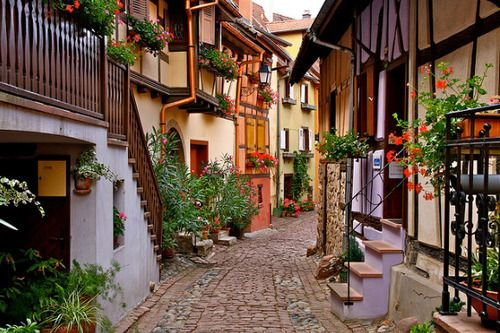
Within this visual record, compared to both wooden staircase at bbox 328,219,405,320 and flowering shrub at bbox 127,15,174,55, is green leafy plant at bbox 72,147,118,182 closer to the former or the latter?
wooden staircase at bbox 328,219,405,320

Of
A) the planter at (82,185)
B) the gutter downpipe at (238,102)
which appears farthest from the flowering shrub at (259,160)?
the planter at (82,185)

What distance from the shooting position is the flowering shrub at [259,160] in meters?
21.2

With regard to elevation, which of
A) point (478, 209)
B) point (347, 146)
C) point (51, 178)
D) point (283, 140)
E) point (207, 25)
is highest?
point (207, 25)

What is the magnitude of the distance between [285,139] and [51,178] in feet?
75.6

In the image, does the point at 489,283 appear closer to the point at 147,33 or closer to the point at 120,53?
the point at 120,53

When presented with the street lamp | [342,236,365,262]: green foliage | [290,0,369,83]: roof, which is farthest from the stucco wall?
the street lamp

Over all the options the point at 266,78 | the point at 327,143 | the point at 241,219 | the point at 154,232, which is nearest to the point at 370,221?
the point at 327,143

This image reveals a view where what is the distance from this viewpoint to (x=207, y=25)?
13.4 metres

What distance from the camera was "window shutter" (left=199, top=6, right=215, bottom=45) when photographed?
43.0 feet

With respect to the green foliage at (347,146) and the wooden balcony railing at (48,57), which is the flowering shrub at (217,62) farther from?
the wooden balcony railing at (48,57)

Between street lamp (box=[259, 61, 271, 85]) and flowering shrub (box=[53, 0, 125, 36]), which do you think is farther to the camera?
street lamp (box=[259, 61, 271, 85])

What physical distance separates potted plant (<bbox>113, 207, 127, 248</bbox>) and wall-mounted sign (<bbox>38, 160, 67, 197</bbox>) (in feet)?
4.39

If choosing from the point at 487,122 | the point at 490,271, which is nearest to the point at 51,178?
the point at 487,122

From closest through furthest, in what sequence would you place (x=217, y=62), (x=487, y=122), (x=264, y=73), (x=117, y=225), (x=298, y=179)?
(x=487, y=122)
(x=117, y=225)
(x=217, y=62)
(x=264, y=73)
(x=298, y=179)
